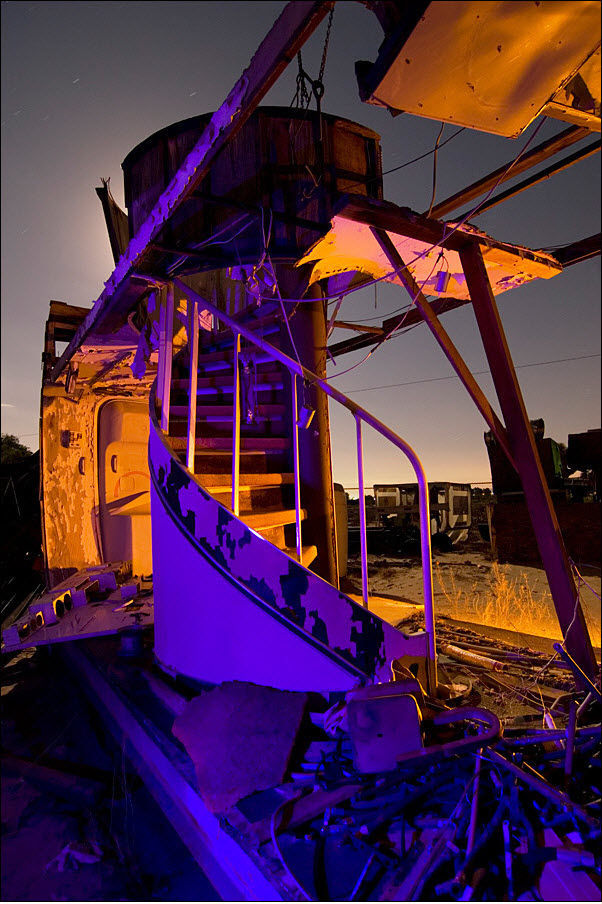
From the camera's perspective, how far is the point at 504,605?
6730 mm

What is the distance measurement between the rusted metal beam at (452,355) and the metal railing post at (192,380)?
1.54 meters

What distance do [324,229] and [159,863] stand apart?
389 centimetres

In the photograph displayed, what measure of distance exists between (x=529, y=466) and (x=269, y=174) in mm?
3539

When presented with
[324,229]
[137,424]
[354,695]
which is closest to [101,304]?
[324,229]

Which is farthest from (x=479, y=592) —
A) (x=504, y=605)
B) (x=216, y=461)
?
(x=216, y=461)

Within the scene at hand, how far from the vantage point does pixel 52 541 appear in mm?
5910

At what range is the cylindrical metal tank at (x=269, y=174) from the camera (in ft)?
13.5

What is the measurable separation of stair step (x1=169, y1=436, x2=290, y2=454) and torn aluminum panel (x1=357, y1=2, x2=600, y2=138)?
248 cm

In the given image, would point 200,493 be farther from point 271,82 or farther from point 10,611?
point 10,611

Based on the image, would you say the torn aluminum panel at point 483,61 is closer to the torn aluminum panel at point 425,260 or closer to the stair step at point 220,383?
the torn aluminum panel at point 425,260

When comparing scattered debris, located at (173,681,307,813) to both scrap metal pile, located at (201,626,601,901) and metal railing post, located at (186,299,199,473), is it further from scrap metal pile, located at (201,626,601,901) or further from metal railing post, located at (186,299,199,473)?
metal railing post, located at (186,299,199,473)

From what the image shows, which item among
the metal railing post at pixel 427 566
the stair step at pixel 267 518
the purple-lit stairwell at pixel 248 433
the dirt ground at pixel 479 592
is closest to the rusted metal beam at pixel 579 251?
the metal railing post at pixel 427 566

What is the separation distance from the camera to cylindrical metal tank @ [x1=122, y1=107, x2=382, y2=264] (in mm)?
4105

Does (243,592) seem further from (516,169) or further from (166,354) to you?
(516,169)
